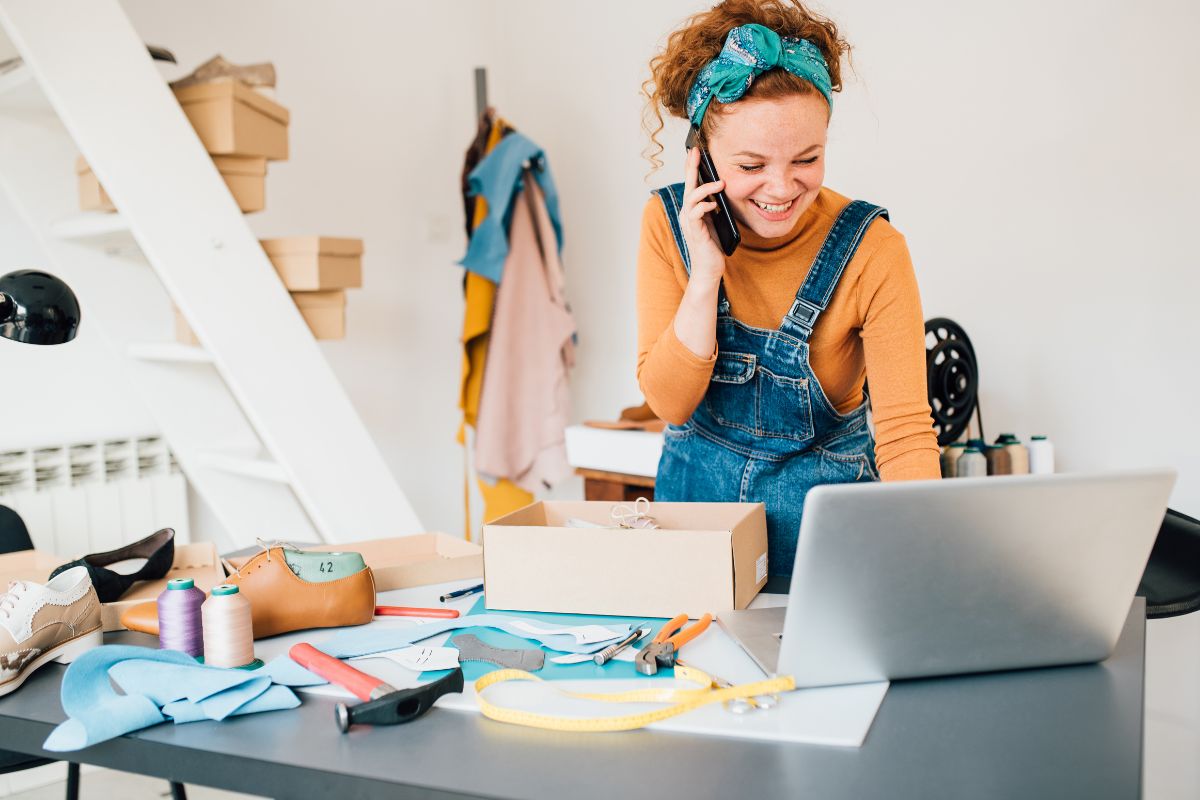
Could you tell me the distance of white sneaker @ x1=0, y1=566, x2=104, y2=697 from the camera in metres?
1.01

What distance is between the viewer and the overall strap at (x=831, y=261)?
4.58ft

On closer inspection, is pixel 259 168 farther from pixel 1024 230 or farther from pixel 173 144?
pixel 1024 230

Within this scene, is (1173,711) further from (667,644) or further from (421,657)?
(421,657)

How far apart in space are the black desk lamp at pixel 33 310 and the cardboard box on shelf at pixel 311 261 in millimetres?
985

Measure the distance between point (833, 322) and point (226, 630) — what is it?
90 centimetres

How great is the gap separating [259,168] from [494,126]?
128 centimetres

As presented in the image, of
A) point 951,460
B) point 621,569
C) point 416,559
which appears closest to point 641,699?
point 621,569

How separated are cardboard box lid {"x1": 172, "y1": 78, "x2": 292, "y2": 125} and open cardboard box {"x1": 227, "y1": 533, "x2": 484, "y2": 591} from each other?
3.25ft

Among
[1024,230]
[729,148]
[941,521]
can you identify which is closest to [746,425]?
[729,148]

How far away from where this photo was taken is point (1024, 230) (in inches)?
101

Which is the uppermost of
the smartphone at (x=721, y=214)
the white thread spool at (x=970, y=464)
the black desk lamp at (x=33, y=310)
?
the smartphone at (x=721, y=214)

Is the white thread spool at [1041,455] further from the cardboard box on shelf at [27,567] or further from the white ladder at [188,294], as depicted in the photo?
the cardboard box on shelf at [27,567]

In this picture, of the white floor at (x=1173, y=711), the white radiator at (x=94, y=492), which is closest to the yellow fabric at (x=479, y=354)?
the white radiator at (x=94, y=492)

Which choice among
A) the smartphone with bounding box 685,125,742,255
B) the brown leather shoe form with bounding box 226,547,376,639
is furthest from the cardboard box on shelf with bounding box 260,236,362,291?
the brown leather shoe form with bounding box 226,547,376,639
